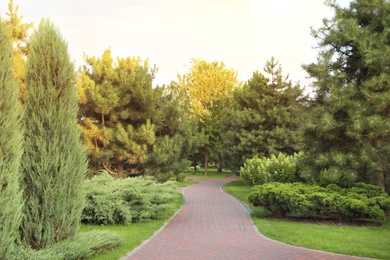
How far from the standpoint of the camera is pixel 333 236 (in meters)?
9.47

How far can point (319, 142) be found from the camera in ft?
43.5

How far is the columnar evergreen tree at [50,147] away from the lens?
6496 mm

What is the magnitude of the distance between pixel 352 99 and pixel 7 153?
11.1 metres

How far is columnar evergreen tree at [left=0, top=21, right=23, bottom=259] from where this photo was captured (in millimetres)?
5070

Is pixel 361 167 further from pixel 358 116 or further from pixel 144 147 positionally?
pixel 144 147

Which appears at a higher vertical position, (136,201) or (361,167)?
(361,167)

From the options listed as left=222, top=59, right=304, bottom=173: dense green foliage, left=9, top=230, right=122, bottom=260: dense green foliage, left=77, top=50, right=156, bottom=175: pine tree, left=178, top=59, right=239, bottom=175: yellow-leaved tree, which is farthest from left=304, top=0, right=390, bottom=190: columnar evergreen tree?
left=178, top=59, right=239, bottom=175: yellow-leaved tree

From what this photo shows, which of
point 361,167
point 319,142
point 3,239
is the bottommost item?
point 3,239

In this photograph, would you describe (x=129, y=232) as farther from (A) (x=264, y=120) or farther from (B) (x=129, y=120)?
(A) (x=264, y=120)

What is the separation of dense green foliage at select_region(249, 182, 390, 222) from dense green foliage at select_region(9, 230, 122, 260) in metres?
5.88

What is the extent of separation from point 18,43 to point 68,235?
873 centimetres

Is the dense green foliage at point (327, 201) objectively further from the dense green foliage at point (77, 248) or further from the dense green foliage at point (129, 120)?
the dense green foliage at point (77, 248)

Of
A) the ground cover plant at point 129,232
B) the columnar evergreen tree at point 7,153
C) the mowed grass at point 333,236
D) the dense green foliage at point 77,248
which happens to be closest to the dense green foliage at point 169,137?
the ground cover plant at point 129,232

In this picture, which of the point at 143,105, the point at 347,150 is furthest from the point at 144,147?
the point at 347,150
